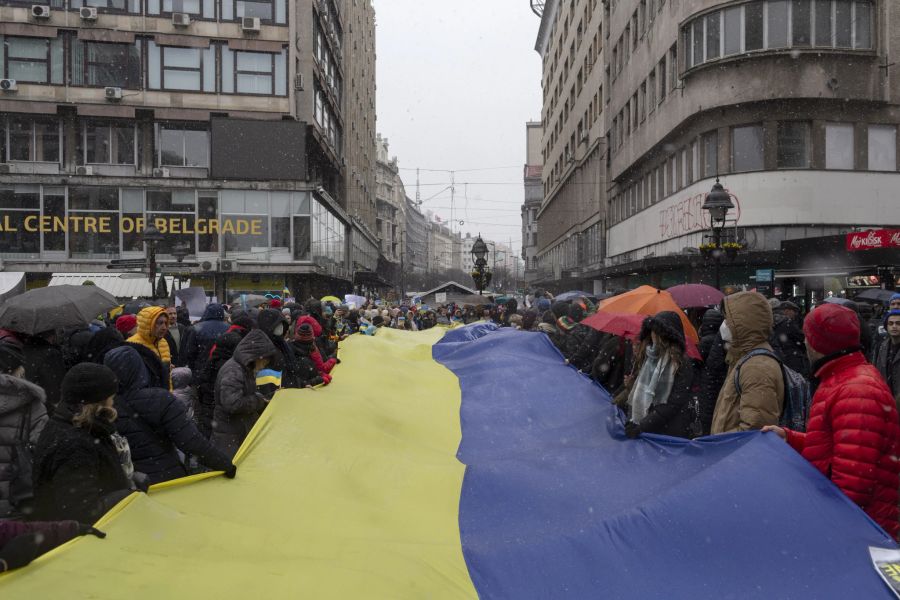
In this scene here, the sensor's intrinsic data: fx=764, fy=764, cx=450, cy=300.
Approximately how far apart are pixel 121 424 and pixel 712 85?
86.0 feet

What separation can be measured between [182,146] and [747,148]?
932 inches

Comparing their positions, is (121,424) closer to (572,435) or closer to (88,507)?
(88,507)

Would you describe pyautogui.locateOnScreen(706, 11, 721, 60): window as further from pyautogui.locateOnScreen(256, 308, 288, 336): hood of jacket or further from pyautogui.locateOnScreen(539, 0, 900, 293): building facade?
pyautogui.locateOnScreen(256, 308, 288, 336): hood of jacket

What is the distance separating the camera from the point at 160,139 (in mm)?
33969

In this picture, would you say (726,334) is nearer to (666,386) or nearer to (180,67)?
(666,386)

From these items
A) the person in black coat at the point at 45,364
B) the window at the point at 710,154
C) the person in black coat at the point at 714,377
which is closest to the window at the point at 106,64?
the window at the point at 710,154

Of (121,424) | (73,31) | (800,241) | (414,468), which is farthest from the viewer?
(73,31)

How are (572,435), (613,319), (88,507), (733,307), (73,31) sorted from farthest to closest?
1. (73,31)
2. (613,319)
3. (572,435)
4. (733,307)
5. (88,507)

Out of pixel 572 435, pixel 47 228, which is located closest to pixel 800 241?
pixel 572 435

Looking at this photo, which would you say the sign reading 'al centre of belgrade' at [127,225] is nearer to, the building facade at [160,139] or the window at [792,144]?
the building facade at [160,139]

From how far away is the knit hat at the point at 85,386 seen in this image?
13.3 feet

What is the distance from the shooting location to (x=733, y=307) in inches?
205

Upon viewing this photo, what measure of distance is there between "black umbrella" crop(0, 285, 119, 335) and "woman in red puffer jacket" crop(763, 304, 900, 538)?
621 cm

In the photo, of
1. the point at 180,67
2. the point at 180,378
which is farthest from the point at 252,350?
the point at 180,67
